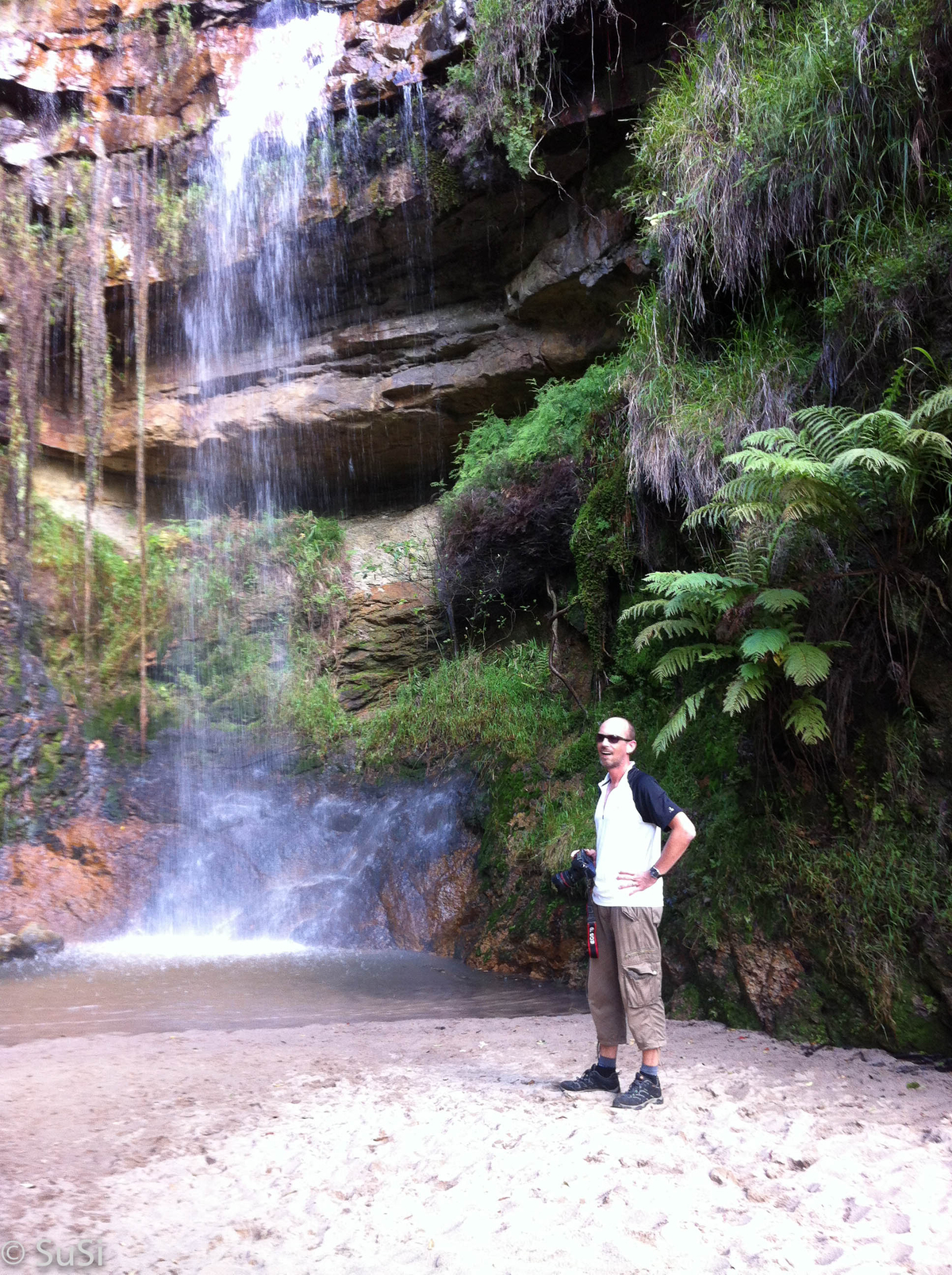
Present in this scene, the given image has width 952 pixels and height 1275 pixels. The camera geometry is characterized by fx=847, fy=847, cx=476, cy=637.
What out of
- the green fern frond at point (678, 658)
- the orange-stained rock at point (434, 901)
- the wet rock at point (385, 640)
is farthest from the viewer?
the wet rock at point (385, 640)

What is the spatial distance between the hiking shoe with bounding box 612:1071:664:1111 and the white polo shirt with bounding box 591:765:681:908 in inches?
29.4

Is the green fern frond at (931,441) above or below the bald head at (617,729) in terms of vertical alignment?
above

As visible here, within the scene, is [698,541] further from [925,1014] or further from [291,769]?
[291,769]

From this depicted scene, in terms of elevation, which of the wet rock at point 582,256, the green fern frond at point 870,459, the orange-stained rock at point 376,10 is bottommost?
the green fern frond at point 870,459

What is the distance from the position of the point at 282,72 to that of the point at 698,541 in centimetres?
1040

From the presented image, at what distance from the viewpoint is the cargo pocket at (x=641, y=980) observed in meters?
3.80

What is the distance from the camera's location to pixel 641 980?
150 inches

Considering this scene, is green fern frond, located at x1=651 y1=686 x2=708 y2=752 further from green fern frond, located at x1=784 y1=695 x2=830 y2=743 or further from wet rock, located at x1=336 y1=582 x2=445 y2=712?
wet rock, located at x1=336 y1=582 x2=445 y2=712

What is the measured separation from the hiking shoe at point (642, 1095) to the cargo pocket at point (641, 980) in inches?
12.1

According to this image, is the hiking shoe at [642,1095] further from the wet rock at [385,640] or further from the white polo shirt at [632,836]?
the wet rock at [385,640]

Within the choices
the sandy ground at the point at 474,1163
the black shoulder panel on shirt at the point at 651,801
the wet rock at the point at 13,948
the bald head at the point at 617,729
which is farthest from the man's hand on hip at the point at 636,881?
the wet rock at the point at 13,948

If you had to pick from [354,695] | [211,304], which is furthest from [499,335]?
[354,695]

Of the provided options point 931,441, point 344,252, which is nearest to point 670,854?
point 931,441

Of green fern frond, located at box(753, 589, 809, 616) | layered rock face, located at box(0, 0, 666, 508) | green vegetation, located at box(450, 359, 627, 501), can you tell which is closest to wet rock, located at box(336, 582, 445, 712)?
green vegetation, located at box(450, 359, 627, 501)
